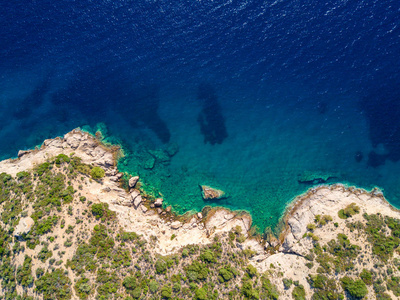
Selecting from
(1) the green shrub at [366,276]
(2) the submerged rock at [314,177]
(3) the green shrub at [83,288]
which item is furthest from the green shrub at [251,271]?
(3) the green shrub at [83,288]

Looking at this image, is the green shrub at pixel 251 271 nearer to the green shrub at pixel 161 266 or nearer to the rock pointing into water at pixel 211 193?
the rock pointing into water at pixel 211 193

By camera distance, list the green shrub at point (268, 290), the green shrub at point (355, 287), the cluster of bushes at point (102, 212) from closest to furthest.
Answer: the green shrub at point (355, 287) < the green shrub at point (268, 290) < the cluster of bushes at point (102, 212)

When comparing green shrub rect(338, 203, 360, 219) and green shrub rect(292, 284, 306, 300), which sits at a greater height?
green shrub rect(338, 203, 360, 219)

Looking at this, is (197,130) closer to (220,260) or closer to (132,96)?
(132,96)

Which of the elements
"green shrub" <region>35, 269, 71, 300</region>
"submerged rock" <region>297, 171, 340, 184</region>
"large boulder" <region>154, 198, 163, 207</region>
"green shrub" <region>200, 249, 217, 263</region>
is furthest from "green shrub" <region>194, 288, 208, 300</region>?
"submerged rock" <region>297, 171, 340, 184</region>

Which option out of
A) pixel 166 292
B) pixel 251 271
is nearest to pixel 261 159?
pixel 251 271

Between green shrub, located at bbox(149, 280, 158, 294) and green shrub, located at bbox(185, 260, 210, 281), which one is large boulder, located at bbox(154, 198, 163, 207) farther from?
green shrub, located at bbox(149, 280, 158, 294)
